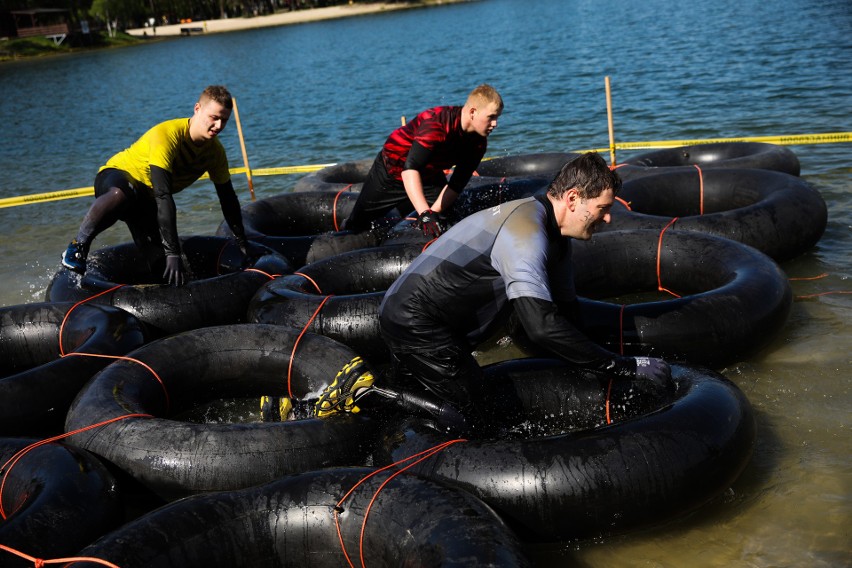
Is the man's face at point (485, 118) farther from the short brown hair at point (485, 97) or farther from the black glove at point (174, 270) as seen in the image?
the black glove at point (174, 270)

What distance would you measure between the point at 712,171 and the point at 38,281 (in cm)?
799

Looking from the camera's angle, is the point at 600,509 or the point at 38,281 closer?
the point at 600,509

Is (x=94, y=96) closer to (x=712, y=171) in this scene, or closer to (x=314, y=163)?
(x=314, y=163)

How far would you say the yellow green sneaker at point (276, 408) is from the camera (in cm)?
527

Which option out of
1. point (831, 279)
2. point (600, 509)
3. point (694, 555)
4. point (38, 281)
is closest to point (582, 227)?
point (600, 509)

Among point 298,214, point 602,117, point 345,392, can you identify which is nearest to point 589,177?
point 345,392

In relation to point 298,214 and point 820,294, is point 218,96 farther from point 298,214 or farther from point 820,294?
point 820,294

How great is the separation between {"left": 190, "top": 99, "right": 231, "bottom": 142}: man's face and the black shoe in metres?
1.56

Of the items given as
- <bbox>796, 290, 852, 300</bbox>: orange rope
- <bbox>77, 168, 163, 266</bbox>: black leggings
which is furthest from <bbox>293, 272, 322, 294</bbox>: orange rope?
<bbox>796, 290, 852, 300</bbox>: orange rope

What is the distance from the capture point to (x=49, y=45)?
2522 inches

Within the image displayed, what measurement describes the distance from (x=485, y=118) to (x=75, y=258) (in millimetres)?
3857

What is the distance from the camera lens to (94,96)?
35469 millimetres

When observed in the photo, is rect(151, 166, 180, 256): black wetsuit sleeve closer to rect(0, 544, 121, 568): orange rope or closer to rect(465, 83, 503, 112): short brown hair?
rect(465, 83, 503, 112): short brown hair

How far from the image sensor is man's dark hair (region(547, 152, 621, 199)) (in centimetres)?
A: 399
